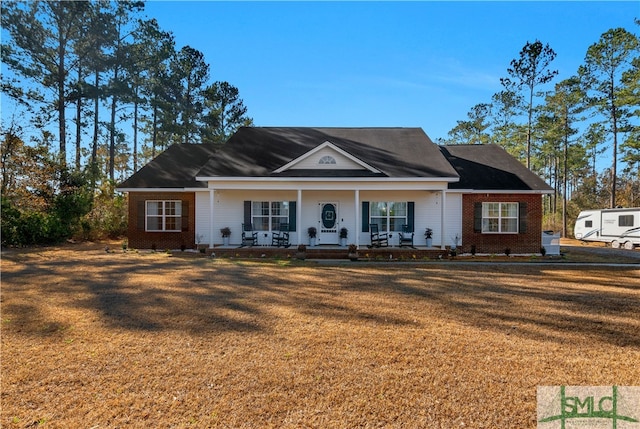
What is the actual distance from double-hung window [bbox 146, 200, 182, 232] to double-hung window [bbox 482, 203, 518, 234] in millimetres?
15155

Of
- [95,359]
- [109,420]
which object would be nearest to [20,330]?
[95,359]

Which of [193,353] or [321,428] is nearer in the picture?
[321,428]

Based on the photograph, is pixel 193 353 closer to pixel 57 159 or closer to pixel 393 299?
pixel 393 299

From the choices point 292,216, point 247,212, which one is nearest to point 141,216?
point 247,212

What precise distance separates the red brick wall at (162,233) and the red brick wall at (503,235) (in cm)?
1342

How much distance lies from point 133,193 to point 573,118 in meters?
35.1

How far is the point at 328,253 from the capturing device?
45.6ft

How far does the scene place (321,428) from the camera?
9.80 feet

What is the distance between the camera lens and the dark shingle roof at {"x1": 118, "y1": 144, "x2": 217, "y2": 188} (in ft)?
52.8

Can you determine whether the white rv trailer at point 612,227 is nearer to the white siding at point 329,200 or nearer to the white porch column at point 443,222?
the white siding at point 329,200

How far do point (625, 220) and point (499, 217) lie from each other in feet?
33.5

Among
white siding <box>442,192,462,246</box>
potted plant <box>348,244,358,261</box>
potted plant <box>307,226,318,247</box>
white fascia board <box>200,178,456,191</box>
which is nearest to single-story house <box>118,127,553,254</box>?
white siding <box>442,192,462,246</box>

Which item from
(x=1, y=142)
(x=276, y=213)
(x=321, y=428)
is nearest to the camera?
(x=321, y=428)

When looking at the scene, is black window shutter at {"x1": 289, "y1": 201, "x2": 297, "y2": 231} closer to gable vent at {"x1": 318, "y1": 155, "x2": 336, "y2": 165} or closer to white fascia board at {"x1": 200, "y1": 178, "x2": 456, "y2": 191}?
white fascia board at {"x1": 200, "y1": 178, "x2": 456, "y2": 191}
